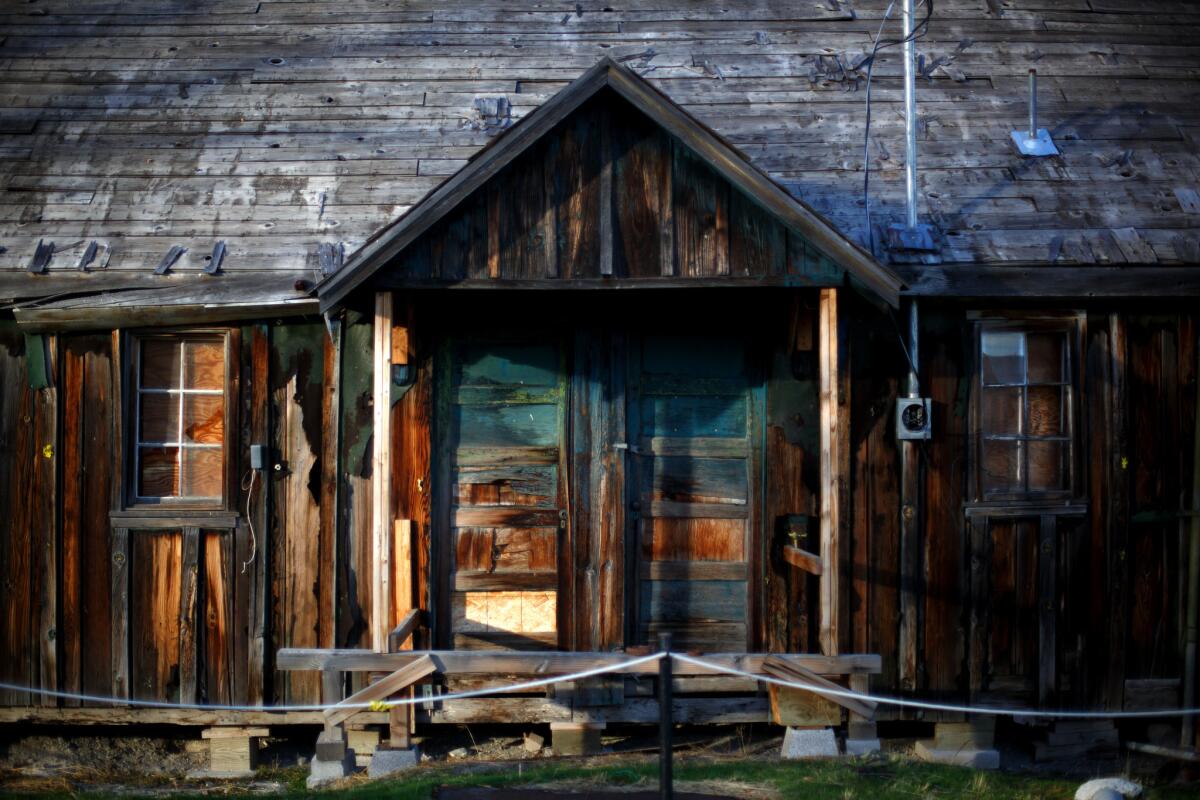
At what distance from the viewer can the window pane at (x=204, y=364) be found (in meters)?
8.69

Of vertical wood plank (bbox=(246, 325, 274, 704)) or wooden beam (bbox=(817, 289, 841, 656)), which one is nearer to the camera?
wooden beam (bbox=(817, 289, 841, 656))

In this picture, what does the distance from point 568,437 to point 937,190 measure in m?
3.47

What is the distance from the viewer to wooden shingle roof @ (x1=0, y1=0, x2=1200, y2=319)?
28.9ft

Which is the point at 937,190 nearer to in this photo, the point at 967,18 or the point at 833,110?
the point at 833,110

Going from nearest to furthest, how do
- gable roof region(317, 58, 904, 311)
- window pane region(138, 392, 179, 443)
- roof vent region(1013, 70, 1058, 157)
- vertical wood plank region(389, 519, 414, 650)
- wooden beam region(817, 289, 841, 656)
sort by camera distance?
gable roof region(317, 58, 904, 311) < wooden beam region(817, 289, 841, 656) < vertical wood plank region(389, 519, 414, 650) < window pane region(138, 392, 179, 443) < roof vent region(1013, 70, 1058, 157)

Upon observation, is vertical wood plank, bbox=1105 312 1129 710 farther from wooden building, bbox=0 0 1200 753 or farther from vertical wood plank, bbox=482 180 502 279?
vertical wood plank, bbox=482 180 502 279

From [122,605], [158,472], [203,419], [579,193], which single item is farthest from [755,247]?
[122,605]

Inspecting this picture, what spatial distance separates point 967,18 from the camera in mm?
A: 10781

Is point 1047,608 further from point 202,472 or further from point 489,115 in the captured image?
point 202,472

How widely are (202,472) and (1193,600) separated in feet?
24.1

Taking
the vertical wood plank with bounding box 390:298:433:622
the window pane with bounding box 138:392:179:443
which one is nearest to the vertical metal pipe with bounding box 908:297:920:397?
the vertical wood plank with bounding box 390:298:433:622

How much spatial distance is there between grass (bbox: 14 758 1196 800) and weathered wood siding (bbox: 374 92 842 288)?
3111 mm

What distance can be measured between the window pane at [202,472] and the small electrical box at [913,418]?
4.97m

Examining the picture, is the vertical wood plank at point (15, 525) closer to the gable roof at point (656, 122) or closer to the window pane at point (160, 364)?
the window pane at point (160, 364)
